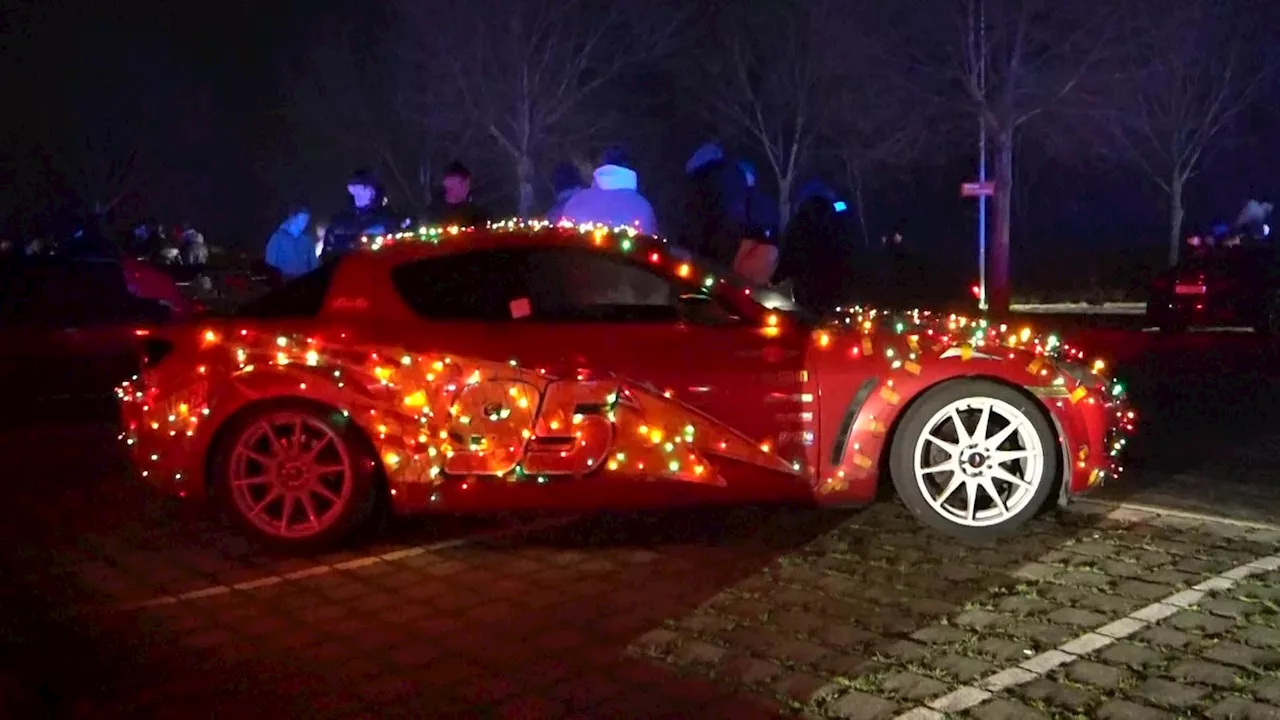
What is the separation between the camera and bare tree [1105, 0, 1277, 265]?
22.7 metres

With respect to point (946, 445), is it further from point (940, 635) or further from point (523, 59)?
point (523, 59)

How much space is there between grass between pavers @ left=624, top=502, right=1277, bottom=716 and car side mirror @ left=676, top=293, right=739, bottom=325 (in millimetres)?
1066

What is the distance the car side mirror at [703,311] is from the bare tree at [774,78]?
2432cm

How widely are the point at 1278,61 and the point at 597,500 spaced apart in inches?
1060

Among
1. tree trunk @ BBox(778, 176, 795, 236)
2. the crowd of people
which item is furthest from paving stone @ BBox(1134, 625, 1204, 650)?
tree trunk @ BBox(778, 176, 795, 236)

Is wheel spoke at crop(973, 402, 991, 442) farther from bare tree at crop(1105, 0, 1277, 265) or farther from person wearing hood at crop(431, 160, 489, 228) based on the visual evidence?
bare tree at crop(1105, 0, 1277, 265)

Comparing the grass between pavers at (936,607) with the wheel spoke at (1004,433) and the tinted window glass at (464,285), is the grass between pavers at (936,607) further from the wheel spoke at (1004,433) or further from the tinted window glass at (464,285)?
the tinted window glass at (464,285)

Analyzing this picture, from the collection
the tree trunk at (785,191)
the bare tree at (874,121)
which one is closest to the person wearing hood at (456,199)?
the bare tree at (874,121)

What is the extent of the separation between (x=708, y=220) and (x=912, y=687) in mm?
4756

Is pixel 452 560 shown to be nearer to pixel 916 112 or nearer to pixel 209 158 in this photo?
pixel 916 112

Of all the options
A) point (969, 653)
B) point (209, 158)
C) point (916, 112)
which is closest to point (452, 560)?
point (969, 653)

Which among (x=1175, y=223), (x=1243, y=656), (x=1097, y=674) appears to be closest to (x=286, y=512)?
(x=1097, y=674)

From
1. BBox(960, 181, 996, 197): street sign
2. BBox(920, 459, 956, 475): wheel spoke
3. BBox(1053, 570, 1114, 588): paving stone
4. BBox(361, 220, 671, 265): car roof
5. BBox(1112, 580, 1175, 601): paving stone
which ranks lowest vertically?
BBox(1112, 580, 1175, 601): paving stone

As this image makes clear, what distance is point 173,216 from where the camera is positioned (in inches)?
1721
